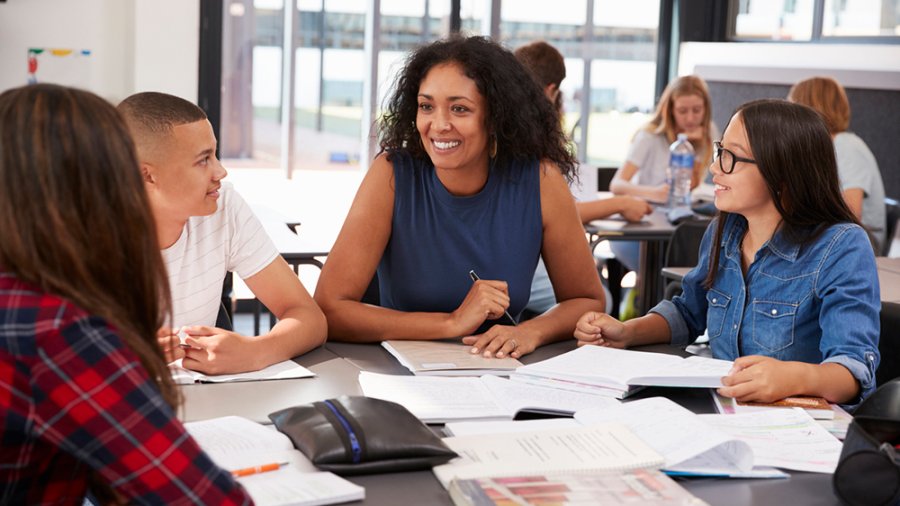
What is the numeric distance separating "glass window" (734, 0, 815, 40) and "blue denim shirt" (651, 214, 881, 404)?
4.12 m

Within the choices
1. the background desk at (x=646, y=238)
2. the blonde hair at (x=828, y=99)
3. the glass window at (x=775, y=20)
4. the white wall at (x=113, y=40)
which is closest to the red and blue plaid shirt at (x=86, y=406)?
the background desk at (x=646, y=238)

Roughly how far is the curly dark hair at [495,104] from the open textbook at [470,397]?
73cm

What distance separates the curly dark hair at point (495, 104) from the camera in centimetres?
236

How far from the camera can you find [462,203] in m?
2.39

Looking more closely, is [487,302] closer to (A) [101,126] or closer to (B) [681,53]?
(A) [101,126]

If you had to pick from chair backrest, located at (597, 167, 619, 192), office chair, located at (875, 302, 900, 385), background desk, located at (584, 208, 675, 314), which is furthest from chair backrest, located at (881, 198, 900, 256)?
office chair, located at (875, 302, 900, 385)

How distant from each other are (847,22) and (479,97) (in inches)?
152

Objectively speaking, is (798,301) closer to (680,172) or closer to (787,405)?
(787,405)

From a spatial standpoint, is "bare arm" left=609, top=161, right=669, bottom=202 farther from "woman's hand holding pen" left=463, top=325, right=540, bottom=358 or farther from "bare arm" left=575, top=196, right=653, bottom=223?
"woman's hand holding pen" left=463, top=325, right=540, bottom=358

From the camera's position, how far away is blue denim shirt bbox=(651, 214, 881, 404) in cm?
186

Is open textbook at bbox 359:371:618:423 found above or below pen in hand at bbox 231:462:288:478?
below

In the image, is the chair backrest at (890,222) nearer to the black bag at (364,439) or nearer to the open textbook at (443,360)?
the open textbook at (443,360)

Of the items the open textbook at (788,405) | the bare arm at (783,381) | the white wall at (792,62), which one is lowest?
the open textbook at (788,405)

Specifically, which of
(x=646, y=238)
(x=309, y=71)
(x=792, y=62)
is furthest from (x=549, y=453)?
(x=792, y=62)
